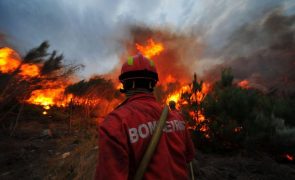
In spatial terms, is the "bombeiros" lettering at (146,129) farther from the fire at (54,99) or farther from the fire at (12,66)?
the fire at (54,99)

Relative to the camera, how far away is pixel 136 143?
1.47m

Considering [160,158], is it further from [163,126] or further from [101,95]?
[101,95]

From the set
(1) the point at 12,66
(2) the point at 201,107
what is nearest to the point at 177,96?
(2) the point at 201,107

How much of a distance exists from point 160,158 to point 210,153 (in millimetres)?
8738

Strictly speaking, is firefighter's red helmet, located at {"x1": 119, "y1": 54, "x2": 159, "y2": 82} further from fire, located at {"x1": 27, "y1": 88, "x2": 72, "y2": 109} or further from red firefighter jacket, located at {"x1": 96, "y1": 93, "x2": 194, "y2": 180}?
fire, located at {"x1": 27, "y1": 88, "x2": 72, "y2": 109}

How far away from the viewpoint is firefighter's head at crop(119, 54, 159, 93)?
1.80 meters

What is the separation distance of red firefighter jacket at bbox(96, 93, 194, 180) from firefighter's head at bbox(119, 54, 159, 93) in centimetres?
11

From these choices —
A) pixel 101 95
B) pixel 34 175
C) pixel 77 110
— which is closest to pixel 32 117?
pixel 77 110

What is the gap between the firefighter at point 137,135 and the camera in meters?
1.35

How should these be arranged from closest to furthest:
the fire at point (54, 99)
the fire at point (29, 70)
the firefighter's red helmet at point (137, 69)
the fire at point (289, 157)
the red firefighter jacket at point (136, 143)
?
the red firefighter jacket at point (136, 143), the firefighter's red helmet at point (137, 69), the fire at point (289, 157), the fire at point (29, 70), the fire at point (54, 99)

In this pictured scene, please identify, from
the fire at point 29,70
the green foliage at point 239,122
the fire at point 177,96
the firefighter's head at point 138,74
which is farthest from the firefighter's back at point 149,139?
the fire at point 29,70

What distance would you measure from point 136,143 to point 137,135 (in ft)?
0.19

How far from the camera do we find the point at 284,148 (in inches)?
328

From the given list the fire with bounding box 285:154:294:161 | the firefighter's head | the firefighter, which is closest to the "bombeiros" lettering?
the firefighter
